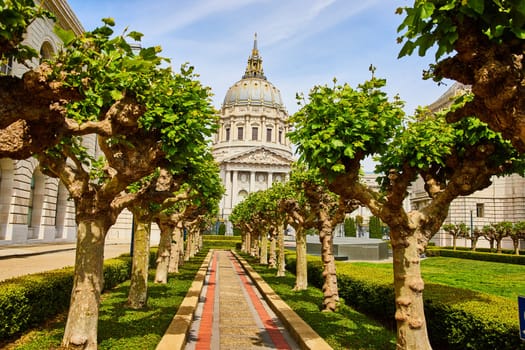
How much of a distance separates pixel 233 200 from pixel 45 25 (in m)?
77.7

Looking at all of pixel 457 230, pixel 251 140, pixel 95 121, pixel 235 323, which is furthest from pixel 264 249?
pixel 251 140

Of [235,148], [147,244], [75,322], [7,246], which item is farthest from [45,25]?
[235,148]

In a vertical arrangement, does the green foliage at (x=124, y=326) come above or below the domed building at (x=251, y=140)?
below

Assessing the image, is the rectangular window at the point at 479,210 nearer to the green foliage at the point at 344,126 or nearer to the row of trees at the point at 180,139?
the row of trees at the point at 180,139

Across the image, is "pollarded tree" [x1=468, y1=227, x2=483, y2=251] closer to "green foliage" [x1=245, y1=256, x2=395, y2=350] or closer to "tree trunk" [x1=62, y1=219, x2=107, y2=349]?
"green foliage" [x1=245, y1=256, x2=395, y2=350]

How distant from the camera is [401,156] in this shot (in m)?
8.12

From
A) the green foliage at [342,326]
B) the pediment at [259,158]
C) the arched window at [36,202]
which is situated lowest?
the green foliage at [342,326]

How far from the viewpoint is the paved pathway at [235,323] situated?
30.1 ft

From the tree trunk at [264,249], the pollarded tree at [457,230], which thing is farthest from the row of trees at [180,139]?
the pollarded tree at [457,230]

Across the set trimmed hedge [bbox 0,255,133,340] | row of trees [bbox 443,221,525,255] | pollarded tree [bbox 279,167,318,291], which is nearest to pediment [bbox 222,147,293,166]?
row of trees [bbox 443,221,525,255]

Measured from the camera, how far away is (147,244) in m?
12.3

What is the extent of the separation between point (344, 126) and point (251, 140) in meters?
109

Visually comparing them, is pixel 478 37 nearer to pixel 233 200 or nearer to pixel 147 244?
pixel 147 244

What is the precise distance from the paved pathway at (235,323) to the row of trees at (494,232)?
99.4ft
